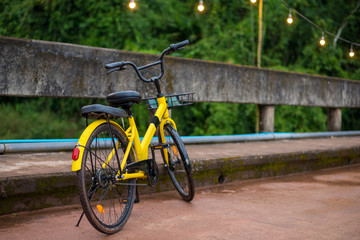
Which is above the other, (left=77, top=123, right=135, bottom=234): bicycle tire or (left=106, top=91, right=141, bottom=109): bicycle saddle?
(left=106, top=91, right=141, bottom=109): bicycle saddle

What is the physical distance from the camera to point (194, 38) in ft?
57.5

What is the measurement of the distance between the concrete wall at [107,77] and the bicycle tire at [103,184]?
1.41m

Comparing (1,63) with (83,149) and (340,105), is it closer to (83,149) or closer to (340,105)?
(83,149)

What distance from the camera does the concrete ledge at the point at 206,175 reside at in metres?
3.49

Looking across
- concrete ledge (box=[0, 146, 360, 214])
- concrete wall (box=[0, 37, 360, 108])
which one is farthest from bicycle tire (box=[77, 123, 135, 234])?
concrete wall (box=[0, 37, 360, 108])

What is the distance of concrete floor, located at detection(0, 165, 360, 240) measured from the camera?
3.19 m

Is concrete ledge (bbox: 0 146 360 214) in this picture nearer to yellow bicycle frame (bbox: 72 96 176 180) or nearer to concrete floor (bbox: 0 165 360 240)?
concrete floor (bbox: 0 165 360 240)

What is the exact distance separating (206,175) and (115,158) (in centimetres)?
178

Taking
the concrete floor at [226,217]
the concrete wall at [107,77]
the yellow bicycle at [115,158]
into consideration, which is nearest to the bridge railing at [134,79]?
the concrete wall at [107,77]

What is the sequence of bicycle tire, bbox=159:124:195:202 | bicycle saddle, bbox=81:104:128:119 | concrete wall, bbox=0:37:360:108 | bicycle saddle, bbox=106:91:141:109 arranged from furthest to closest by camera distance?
1. concrete wall, bbox=0:37:360:108
2. bicycle tire, bbox=159:124:195:202
3. bicycle saddle, bbox=106:91:141:109
4. bicycle saddle, bbox=81:104:128:119

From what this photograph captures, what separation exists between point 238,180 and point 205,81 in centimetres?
186

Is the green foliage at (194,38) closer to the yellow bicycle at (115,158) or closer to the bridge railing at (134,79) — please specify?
the bridge railing at (134,79)

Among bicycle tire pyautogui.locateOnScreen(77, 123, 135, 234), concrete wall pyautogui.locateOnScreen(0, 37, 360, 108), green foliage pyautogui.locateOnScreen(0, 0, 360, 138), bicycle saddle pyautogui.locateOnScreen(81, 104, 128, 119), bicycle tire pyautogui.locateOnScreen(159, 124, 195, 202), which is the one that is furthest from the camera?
green foliage pyautogui.locateOnScreen(0, 0, 360, 138)

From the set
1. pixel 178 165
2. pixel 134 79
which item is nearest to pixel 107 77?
pixel 134 79
